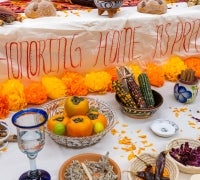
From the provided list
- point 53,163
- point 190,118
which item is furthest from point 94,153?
point 190,118

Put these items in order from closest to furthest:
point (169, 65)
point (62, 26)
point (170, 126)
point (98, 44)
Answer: point (170, 126) → point (62, 26) → point (98, 44) → point (169, 65)

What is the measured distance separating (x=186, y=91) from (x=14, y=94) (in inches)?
29.0

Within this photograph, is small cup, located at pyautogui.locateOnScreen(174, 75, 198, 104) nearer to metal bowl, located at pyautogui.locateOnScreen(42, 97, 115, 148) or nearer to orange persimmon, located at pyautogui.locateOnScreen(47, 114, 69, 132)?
metal bowl, located at pyautogui.locateOnScreen(42, 97, 115, 148)

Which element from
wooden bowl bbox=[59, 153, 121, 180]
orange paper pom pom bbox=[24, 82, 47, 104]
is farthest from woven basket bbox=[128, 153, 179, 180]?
orange paper pom pom bbox=[24, 82, 47, 104]

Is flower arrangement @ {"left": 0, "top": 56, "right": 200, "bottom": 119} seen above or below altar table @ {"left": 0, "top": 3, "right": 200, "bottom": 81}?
below

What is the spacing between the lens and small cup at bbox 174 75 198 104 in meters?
1.58

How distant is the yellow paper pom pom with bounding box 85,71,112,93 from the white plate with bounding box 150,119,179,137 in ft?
1.10

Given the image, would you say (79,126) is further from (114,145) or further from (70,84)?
(70,84)

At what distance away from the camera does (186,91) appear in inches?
63.0

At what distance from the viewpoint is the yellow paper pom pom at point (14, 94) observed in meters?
1.52

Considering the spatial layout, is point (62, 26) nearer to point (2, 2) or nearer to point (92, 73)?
point (92, 73)

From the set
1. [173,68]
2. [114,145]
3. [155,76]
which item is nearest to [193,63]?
[173,68]

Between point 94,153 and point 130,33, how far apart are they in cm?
71

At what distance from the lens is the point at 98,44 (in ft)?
5.55
